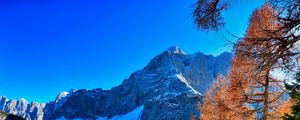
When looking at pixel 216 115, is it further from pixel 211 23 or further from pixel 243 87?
pixel 211 23

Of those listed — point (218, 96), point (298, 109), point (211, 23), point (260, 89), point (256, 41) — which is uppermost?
point (218, 96)

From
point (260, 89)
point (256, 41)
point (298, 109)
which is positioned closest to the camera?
point (256, 41)

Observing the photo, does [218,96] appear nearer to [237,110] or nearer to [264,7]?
[237,110]

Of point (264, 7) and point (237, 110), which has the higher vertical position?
point (264, 7)

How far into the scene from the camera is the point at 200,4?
18.0 ft

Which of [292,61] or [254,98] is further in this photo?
[254,98]

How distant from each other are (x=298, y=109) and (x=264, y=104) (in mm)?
1039

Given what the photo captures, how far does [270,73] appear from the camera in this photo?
1280 cm

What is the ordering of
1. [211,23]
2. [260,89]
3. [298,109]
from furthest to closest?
[260,89] < [298,109] < [211,23]

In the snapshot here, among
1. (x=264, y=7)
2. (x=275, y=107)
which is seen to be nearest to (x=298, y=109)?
(x=275, y=107)

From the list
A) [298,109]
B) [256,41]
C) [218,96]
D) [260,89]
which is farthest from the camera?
[218,96]

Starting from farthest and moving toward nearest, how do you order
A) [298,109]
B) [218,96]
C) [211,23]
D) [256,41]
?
[218,96]
[298,109]
[211,23]
[256,41]

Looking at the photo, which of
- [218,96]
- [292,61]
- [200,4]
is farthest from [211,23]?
[218,96]

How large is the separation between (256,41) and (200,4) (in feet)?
2.98
